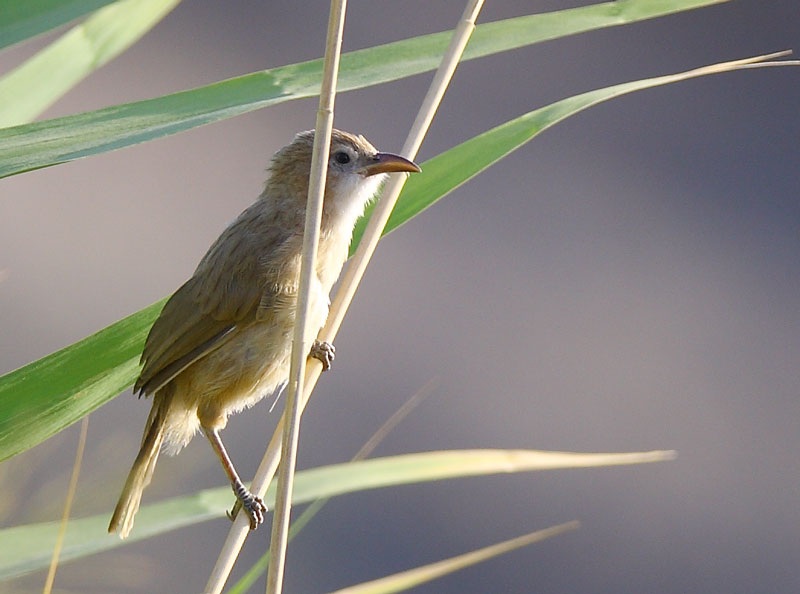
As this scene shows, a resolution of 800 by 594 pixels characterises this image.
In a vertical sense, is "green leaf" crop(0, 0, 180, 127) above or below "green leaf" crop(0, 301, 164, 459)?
above

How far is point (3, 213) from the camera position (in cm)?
529

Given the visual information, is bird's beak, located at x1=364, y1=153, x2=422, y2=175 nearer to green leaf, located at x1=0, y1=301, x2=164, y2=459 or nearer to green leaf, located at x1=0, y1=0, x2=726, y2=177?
green leaf, located at x1=0, y1=0, x2=726, y2=177

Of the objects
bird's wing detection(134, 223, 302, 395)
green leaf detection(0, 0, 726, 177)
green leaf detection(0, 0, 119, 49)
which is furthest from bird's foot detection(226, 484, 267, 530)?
green leaf detection(0, 0, 119, 49)

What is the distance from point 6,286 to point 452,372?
203cm

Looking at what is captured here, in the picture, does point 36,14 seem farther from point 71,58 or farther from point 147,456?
point 147,456

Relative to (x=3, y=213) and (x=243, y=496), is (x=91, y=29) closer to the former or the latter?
(x=243, y=496)

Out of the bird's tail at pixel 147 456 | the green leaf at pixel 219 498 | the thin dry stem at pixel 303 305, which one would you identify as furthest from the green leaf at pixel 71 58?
the bird's tail at pixel 147 456

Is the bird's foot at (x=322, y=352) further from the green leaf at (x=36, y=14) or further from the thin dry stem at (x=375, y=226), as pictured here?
the green leaf at (x=36, y=14)

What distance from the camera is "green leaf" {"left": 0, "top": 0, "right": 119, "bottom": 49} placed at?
1.53 meters

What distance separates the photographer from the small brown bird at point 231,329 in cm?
233

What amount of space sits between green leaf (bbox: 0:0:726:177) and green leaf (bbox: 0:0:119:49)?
0.47ft

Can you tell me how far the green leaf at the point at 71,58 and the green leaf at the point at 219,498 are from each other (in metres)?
0.60

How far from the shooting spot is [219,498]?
1651mm

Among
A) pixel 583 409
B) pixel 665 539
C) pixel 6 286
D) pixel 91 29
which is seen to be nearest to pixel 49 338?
pixel 6 286
